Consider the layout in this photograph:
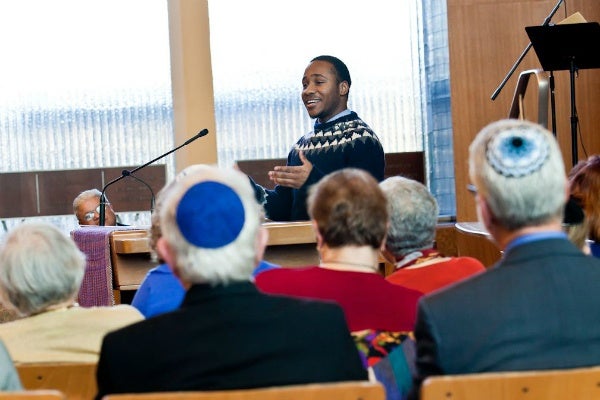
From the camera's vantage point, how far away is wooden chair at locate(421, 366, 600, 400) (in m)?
1.79

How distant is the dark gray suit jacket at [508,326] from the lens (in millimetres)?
2031

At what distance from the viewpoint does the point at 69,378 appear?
2293 millimetres

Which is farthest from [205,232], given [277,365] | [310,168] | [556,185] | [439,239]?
[439,239]

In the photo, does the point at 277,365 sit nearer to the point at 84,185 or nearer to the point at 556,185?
the point at 556,185

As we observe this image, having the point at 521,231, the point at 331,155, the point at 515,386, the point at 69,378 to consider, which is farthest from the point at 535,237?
the point at 331,155

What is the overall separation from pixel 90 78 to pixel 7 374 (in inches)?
292

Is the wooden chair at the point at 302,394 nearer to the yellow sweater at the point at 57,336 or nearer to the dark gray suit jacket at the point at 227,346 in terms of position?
the dark gray suit jacket at the point at 227,346

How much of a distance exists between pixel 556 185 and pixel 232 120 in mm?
7402

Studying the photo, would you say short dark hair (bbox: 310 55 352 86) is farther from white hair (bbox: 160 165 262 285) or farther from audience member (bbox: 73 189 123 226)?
white hair (bbox: 160 165 262 285)

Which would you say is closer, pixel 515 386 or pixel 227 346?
pixel 515 386

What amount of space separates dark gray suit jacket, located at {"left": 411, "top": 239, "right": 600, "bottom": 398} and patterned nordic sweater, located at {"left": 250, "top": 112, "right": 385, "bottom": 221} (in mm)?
2821

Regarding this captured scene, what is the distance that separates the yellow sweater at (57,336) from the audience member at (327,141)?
7.75ft

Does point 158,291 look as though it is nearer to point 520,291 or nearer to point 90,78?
point 520,291

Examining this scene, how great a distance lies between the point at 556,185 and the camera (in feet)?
6.97
